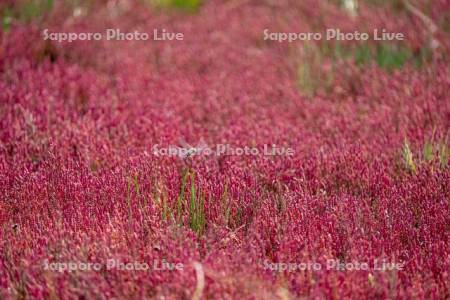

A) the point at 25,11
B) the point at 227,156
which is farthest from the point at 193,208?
the point at 25,11

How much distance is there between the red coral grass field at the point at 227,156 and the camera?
3281 mm

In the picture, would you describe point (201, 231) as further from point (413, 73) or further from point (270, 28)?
point (270, 28)

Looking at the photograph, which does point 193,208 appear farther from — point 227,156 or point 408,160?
point 408,160

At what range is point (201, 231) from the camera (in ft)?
12.5

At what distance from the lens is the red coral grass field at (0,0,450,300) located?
328 cm

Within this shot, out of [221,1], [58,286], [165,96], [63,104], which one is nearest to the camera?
[58,286]

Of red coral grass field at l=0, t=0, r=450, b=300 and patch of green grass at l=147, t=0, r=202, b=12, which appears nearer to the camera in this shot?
red coral grass field at l=0, t=0, r=450, b=300

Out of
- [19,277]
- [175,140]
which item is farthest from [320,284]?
[175,140]

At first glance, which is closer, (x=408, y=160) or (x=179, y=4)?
(x=408, y=160)

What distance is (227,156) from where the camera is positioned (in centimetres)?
475

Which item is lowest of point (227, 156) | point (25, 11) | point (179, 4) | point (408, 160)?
point (408, 160)

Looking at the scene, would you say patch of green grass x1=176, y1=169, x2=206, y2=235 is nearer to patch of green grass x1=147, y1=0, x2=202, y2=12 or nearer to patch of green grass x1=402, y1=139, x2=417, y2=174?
patch of green grass x1=402, y1=139, x2=417, y2=174

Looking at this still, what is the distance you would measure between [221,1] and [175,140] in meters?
5.17

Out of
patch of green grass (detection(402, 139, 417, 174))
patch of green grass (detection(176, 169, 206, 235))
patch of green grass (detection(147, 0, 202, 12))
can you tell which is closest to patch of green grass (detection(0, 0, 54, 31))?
patch of green grass (detection(147, 0, 202, 12))
